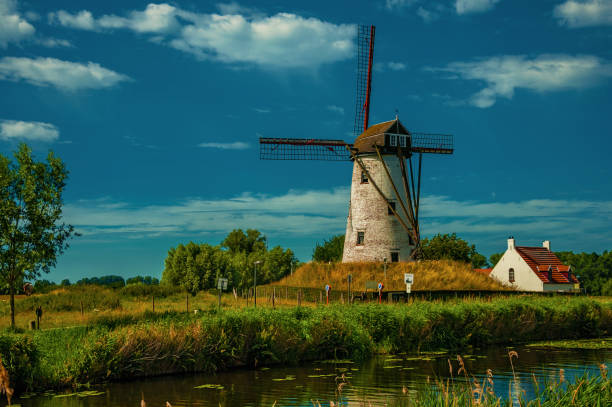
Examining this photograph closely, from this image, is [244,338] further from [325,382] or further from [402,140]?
[402,140]

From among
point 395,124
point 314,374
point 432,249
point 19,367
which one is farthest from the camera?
point 432,249

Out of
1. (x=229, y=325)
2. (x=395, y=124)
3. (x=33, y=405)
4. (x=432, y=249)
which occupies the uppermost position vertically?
(x=395, y=124)

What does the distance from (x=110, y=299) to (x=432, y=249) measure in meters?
35.7

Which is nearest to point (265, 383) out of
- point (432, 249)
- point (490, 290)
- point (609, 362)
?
point (609, 362)

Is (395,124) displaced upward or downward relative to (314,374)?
upward

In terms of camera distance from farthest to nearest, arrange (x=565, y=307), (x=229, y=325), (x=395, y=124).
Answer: (x=395, y=124) < (x=565, y=307) < (x=229, y=325)

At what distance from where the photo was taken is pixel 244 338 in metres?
22.3

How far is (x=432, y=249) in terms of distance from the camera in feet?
204

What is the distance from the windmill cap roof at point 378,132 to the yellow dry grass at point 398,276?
10456 millimetres

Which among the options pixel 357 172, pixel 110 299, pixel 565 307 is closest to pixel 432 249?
pixel 357 172

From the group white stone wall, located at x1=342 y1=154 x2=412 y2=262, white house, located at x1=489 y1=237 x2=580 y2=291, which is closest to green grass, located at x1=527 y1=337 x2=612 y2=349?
white stone wall, located at x1=342 y1=154 x2=412 y2=262

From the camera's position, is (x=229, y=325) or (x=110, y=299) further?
(x=110, y=299)

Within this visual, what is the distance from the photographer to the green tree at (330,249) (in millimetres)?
81750

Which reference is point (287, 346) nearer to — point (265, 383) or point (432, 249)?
point (265, 383)
